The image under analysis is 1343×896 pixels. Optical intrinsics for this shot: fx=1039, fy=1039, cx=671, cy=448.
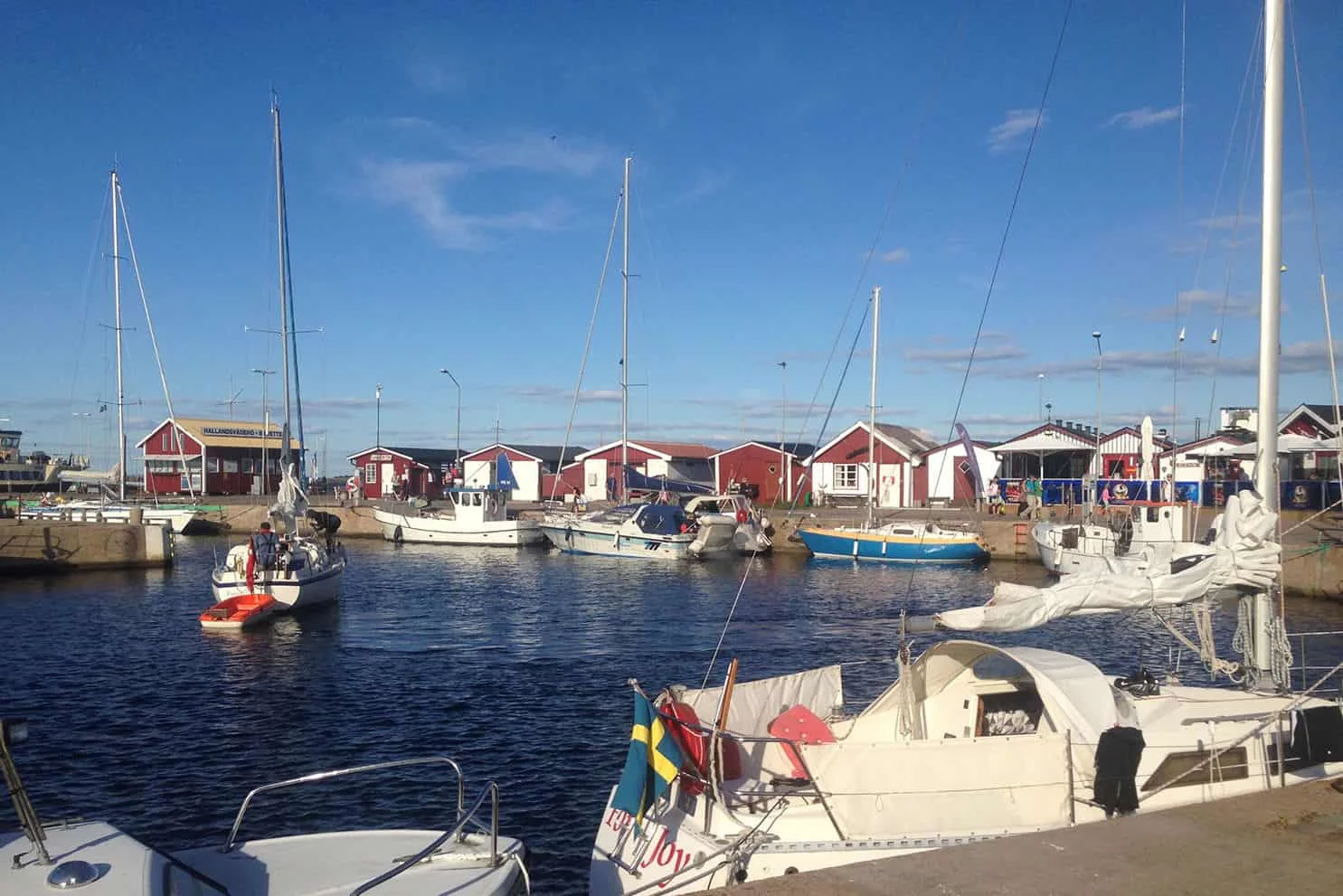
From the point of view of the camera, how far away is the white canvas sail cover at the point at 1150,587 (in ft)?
37.1

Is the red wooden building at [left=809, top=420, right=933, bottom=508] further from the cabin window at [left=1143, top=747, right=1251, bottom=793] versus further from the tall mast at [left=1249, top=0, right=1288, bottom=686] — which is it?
the cabin window at [left=1143, top=747, right=1251, bottom=793]

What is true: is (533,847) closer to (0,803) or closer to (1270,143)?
(0,803)

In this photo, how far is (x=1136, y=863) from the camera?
6785mm

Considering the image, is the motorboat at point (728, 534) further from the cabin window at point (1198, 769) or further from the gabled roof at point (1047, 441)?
the cabin window at point (1198, 769)

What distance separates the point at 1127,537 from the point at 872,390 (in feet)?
49.3

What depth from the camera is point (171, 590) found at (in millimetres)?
37125

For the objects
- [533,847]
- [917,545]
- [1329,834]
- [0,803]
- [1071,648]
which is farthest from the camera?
[917,545]

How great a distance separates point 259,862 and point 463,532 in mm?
49241

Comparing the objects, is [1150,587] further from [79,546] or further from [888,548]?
[79,546]

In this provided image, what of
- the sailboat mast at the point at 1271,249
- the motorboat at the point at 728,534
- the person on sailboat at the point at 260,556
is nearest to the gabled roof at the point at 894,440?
the motorboat at the point at 728,534

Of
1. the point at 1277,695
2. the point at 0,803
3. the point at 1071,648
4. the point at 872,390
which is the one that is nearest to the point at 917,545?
the point at 872,390

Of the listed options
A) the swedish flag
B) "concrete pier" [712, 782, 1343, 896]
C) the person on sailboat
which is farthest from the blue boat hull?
"concrete pier" [712, 782, 1343, 896]

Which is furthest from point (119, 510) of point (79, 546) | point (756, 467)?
point (756, 467)

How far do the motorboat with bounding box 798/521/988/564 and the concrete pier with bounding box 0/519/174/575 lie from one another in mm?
28954
